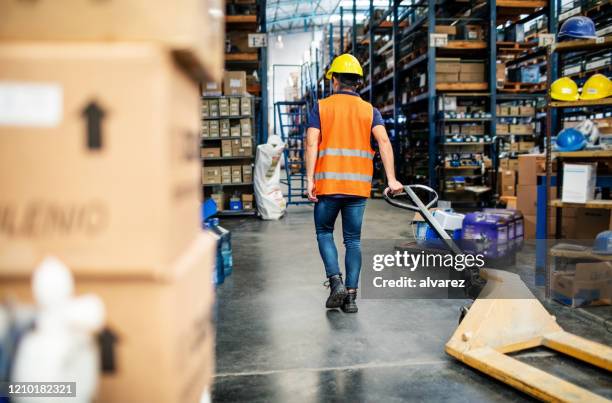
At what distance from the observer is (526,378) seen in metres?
2.52

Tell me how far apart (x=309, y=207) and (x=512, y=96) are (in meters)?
4.92

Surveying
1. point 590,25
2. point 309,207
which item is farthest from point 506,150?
point 590,25

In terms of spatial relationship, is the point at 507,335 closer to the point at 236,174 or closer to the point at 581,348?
the point at 581,348

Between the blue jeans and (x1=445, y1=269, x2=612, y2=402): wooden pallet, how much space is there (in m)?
1.00

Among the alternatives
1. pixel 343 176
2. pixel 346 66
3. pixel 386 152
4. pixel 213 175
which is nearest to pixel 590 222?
pixel 386 152

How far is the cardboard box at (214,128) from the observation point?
32.0 ft

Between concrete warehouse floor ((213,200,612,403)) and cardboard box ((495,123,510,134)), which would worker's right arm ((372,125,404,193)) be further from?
cardboard box ((495,123,510,134))

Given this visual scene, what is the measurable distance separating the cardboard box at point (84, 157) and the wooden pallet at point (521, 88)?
11.6 metres

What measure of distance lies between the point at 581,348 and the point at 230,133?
775cm

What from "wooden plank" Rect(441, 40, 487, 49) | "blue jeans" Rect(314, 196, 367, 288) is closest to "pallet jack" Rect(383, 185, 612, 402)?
"blue jeans" Rect(314, 196, 367, 288)

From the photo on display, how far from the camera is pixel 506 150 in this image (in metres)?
13.3

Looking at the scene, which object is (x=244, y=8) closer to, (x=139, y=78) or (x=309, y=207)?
(x=309, y=207)

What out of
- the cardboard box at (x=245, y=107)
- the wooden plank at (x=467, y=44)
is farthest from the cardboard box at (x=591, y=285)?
the wooden plank at (x=467, y=44)

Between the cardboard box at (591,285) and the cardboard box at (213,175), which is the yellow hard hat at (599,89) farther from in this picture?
the cardboard box at (213,175)
